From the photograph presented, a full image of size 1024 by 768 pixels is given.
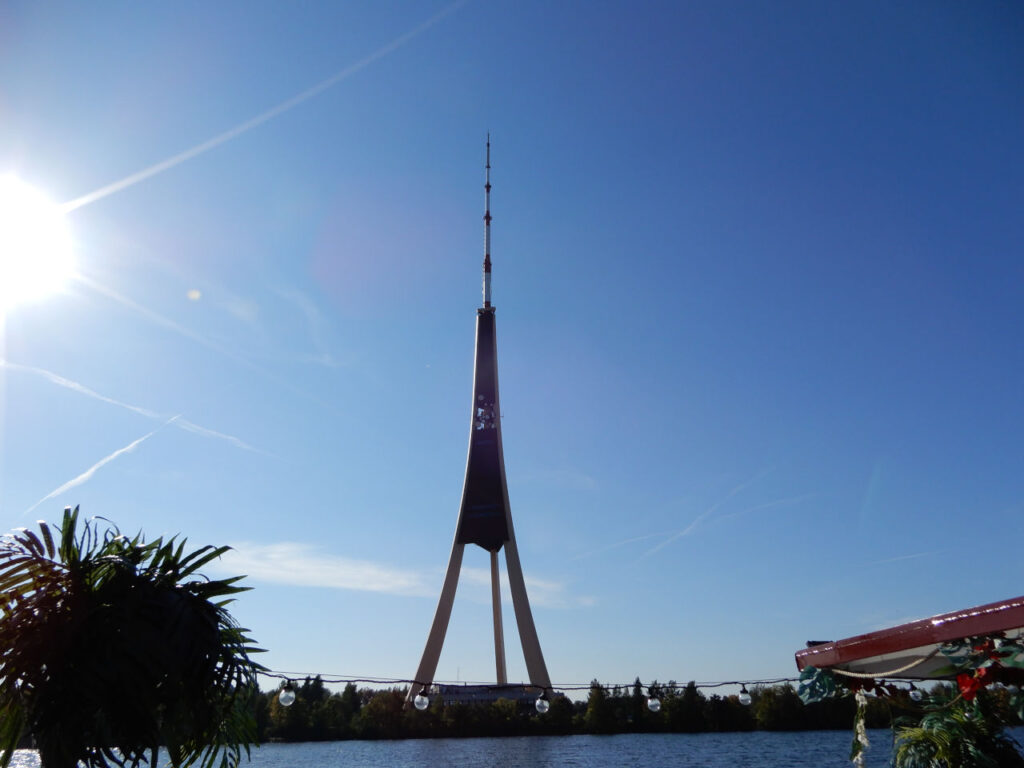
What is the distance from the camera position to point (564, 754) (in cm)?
4131

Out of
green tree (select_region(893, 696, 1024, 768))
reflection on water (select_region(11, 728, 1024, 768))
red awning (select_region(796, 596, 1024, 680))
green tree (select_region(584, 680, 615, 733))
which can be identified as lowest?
green tree (select_region(893, 696, 1024, 768))

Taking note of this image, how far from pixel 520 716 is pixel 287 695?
55.3m

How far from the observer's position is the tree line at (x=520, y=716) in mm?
57969

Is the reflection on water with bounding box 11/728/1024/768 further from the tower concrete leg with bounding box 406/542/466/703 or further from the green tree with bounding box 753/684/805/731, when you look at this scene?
the green tree with bounding box 753/684/805/731

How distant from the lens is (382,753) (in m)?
45.2

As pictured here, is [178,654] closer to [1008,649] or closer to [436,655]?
[1008,649]

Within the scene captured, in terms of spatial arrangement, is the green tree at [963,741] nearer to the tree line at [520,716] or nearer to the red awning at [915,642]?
the red awning at [915,642]

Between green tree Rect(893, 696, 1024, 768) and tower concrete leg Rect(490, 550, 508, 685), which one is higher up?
tower concrete leg Rect(490, 550, 508, 685)

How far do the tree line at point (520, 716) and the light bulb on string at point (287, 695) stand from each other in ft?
156

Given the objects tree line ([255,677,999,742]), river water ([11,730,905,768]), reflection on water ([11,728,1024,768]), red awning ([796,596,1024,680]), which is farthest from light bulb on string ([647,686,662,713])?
→ tree line ([255,677,999,742])

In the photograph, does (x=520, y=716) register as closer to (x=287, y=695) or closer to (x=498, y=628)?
(x=498, y=628)

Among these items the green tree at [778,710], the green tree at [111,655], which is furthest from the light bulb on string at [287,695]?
the green tree at [778,710]

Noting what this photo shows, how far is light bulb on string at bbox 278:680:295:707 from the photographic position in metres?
9.17

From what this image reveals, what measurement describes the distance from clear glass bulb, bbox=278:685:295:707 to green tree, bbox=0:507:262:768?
2007 mm
